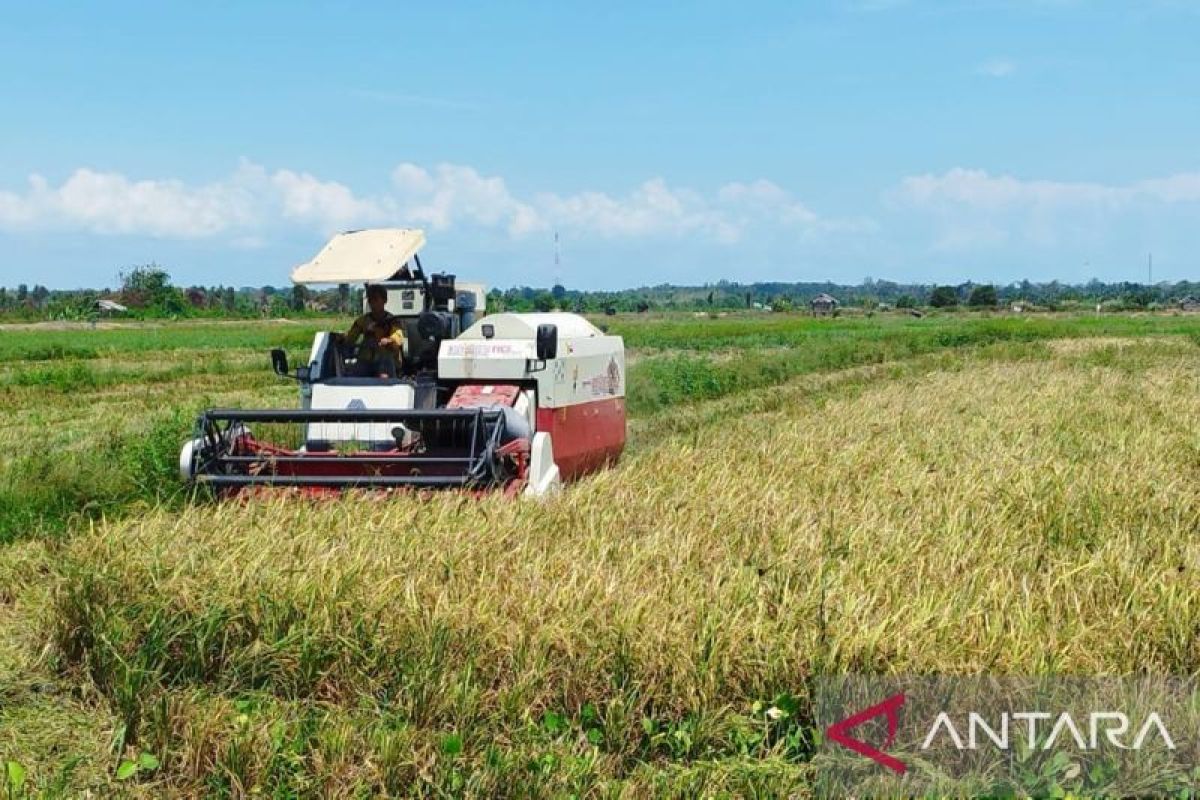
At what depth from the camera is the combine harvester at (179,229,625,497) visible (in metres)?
7.84

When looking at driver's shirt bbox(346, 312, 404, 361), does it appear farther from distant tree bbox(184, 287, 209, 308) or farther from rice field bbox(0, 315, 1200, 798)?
distant tree bbox(184, 287, 209, 308)

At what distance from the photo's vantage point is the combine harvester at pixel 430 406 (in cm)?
784

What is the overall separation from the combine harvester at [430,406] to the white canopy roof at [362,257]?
0.04ft

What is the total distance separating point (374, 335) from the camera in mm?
9242

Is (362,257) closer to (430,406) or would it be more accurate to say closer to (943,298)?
(430,406)

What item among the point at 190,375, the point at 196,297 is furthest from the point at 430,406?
the point at 196,297

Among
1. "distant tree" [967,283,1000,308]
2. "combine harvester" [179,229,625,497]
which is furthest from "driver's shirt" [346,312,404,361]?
"distant tree" [967,283,1000,308]

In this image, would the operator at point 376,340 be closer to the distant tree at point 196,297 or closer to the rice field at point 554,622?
the rice field at point 554,622

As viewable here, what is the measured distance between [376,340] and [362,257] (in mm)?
800

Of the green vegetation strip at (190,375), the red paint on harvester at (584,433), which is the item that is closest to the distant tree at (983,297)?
the green vegetation strip at (190,375)

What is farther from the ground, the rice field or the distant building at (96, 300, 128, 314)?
the distant building at (96, 300, 128, 314)

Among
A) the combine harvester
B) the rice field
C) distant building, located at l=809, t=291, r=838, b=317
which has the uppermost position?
distant building, located at l=809, t=291, r=838, b=317

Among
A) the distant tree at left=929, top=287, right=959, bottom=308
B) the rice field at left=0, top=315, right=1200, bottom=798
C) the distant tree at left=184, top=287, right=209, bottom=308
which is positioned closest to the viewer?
the rice field at left=0, top=315, right=1200, bottom=798

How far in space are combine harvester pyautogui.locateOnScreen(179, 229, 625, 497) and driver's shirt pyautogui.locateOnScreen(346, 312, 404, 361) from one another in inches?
5.6
